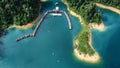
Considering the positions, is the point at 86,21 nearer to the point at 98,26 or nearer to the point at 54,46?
the point at 98,26

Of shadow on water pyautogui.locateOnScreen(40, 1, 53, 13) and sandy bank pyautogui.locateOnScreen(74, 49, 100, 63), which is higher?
shadow on water pyautogui.locateOnScreen(40, 1, 53, 13)

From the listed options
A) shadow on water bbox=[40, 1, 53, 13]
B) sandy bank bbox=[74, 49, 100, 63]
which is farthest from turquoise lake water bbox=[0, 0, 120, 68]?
shadow on water bbox=[40, 1, 53, 13]

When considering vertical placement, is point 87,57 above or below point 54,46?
below

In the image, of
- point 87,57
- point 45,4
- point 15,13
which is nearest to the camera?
point 87,57

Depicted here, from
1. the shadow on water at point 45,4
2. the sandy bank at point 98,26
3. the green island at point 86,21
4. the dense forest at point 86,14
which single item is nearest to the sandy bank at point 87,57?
the green island at point 86,21

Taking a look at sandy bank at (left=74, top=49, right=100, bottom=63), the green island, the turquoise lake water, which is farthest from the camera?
the green island

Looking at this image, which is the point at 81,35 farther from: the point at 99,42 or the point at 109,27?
the point at 109,27

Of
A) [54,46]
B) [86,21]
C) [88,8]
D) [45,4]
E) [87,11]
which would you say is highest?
[88,8]

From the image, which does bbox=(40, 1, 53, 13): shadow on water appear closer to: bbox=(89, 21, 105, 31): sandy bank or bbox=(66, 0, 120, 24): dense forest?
bbox=(66, 0, 120, 24): dense forest

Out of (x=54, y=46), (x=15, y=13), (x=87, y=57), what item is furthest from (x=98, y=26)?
(x=15, y=13)
